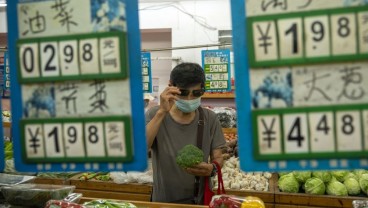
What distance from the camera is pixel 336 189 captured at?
10.7ft

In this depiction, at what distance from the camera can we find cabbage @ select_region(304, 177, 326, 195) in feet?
10.7

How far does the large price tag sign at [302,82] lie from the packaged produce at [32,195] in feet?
4.73

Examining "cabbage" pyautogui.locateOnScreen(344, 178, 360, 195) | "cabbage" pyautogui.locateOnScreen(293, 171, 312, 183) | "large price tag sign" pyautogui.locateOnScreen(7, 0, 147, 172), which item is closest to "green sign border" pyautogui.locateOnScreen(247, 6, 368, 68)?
"large price tag sign" pyautogui.locateOnScreen(7, 0, 147, 172)

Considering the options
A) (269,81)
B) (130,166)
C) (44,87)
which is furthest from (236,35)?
(44,87)

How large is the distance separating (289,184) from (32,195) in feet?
7.68

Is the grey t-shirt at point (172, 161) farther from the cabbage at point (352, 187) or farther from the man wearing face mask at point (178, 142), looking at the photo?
the cabbage at point (352, 187)

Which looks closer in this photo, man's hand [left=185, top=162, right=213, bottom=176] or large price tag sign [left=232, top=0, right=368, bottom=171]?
large price tag sign [left=232, top=0, right=368, bottom=171]

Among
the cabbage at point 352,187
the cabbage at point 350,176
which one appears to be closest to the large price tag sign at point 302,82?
the cabbage at point 352,187

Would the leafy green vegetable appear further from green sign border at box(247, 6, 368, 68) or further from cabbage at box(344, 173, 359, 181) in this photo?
green sign border at box(247, 6, 368, 68)

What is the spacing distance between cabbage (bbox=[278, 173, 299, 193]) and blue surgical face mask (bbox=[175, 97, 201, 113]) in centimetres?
148

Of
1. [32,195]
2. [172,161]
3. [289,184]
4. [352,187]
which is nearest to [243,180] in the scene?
[289,184]

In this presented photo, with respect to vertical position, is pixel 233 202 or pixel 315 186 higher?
pixel 233 202

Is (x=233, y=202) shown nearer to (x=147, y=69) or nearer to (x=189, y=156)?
(x=189, y=156)

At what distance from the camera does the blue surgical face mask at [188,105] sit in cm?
→ 241
